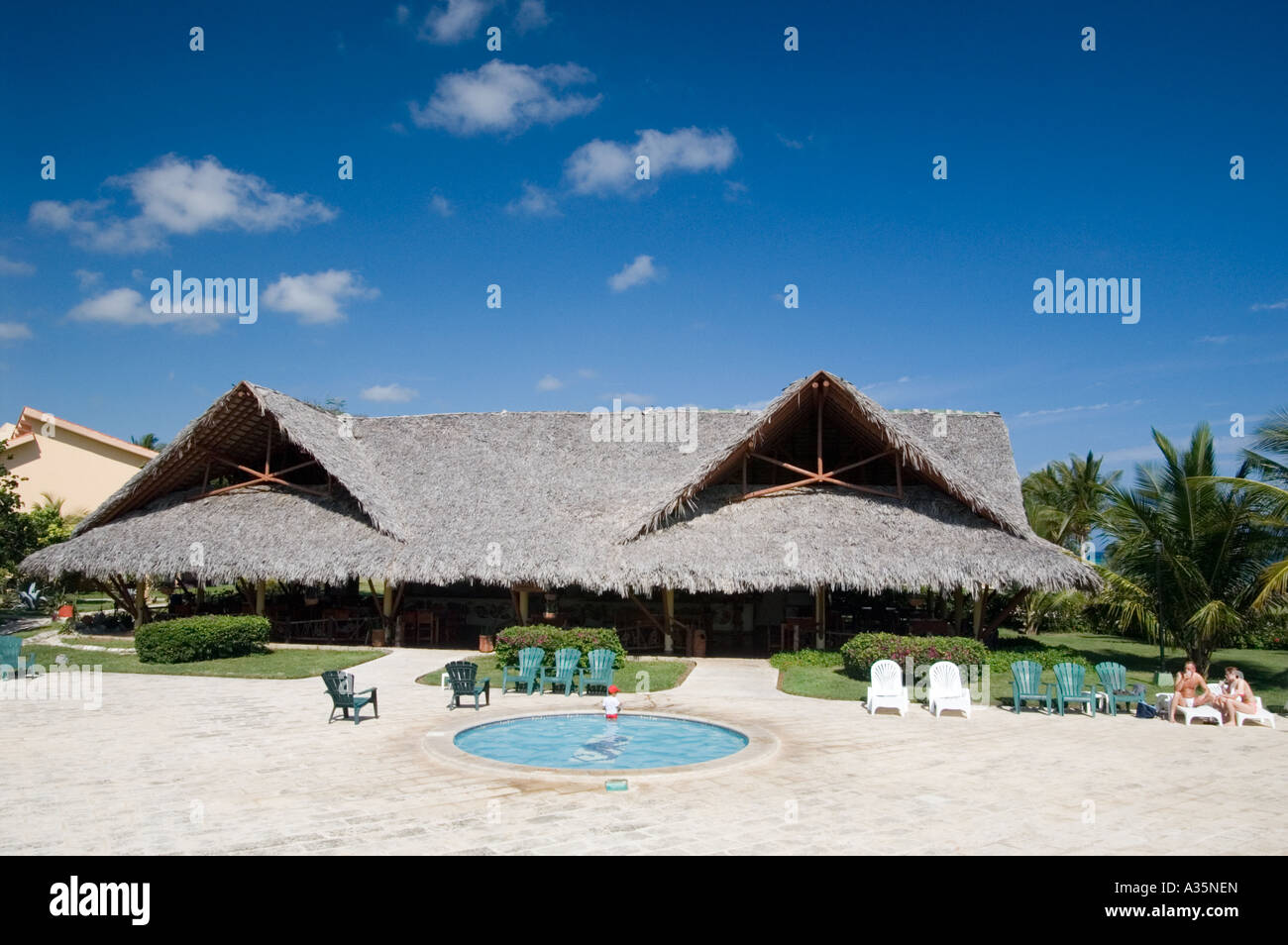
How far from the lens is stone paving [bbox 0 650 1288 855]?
287 inches

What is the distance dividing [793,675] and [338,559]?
420 inches

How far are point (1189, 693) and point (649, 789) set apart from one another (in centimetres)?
929

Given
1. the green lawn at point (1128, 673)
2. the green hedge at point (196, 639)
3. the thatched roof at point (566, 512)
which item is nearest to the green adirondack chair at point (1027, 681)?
the green lawn at point (1128, 673)

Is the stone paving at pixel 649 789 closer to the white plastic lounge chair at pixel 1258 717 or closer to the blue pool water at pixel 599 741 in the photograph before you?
the white plastic lounge chair at pixel 1258 717

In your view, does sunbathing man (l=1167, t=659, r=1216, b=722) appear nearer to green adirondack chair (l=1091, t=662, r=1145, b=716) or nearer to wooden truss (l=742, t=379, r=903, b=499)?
green adirondack chair (l=1091, t=662, r=1145, b=716)

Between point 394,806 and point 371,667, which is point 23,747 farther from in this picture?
point 371,667

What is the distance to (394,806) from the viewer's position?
8.19 m

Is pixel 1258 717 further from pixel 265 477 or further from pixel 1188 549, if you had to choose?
pixel 265 477

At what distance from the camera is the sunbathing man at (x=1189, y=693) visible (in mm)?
13305

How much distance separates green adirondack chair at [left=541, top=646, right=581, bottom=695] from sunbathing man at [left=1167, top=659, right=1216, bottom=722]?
9388 mm

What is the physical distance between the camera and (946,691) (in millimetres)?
13742

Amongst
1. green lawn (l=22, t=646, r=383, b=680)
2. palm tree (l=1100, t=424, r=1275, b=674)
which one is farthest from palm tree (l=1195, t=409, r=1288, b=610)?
green lawn (l=22, t=646, r=383, b=680)
